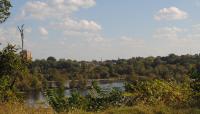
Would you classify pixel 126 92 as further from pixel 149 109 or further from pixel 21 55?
pixel 21 55

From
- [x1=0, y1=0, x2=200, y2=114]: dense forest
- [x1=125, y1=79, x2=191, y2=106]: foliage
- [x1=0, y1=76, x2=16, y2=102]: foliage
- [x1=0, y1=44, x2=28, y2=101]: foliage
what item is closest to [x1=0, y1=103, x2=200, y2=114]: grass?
[x1=0, y1=0, x2=200, y2=114]: dense forest

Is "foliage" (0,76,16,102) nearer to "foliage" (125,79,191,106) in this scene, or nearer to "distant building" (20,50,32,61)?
"distant building" (20,50,32,61)

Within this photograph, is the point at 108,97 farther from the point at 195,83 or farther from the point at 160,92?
the point at 195,83

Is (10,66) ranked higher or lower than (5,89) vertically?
higher

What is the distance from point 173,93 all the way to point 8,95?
655 cm

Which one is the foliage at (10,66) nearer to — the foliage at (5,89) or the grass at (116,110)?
the foliage at (5,89)

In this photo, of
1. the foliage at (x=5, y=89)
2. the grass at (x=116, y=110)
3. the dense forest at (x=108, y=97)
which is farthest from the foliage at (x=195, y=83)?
the foliage at (x=5, y=89)

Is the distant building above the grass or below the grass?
above

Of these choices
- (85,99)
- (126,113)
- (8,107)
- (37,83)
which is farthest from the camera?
(37,83)

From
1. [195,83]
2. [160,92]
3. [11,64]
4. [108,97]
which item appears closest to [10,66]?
[11,64]

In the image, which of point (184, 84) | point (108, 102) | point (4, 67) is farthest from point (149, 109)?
point (4, 67)

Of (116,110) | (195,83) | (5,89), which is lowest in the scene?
(116,110)

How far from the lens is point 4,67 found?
54.3 ft

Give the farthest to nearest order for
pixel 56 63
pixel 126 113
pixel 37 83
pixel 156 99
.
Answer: pixel 56 63 < pixel 37 83 < pixel 156 99 < pixel 126 113
